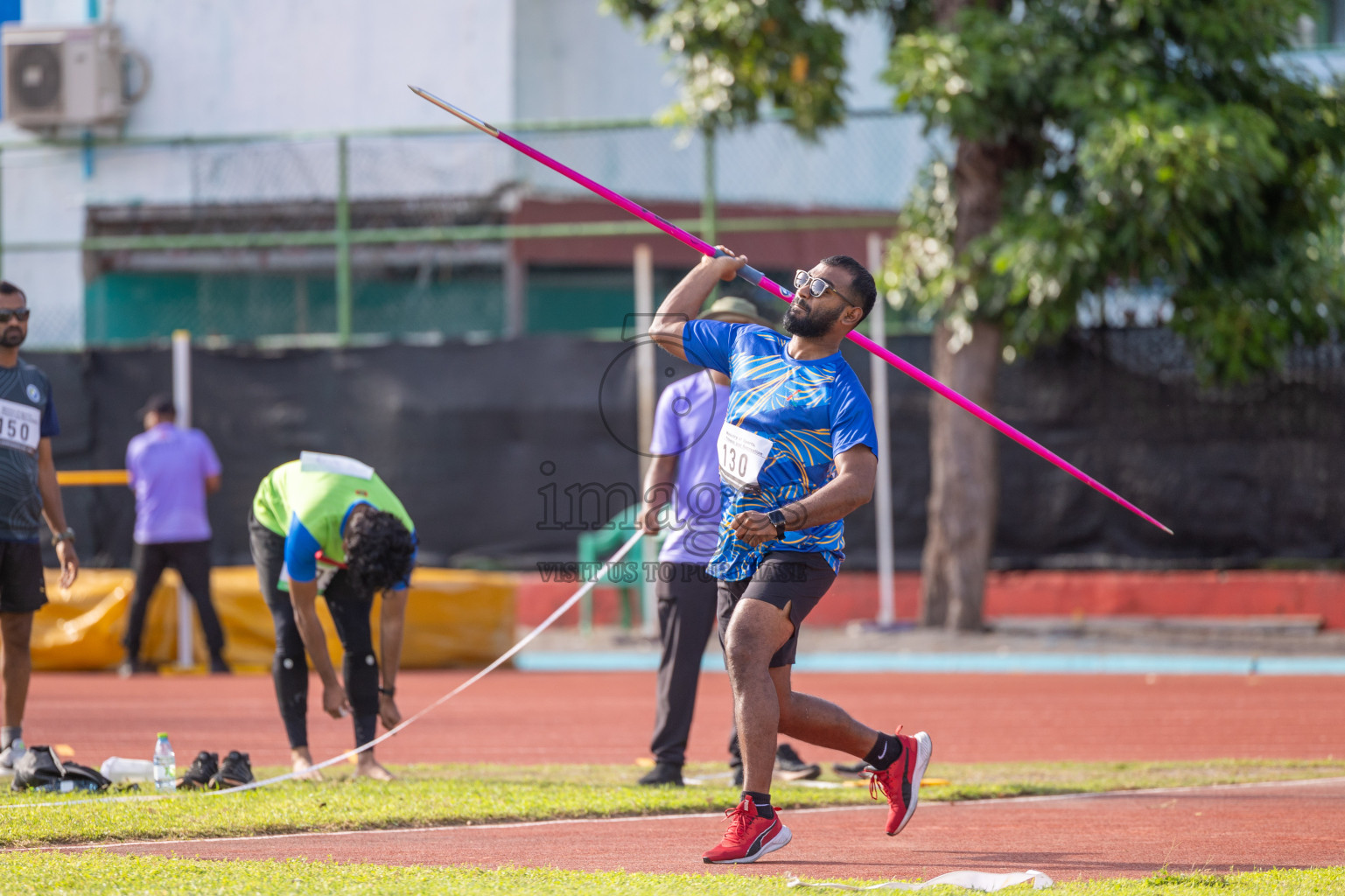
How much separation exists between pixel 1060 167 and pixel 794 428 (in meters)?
8.86

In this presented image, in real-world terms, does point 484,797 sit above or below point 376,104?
below

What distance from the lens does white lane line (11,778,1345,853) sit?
5715 mm

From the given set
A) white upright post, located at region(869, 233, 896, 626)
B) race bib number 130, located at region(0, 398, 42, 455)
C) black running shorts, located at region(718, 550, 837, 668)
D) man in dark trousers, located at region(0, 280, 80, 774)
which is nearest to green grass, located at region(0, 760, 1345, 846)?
→ man in dark trousers, located at region(0, 280, 80, 774)

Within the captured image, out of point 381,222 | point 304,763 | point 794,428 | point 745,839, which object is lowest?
point 304,763

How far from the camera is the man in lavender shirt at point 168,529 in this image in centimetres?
1261

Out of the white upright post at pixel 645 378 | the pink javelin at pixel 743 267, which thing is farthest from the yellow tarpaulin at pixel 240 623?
the pink javelin at pixel 743 267

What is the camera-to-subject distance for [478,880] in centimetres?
492

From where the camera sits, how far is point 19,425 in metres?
7.50

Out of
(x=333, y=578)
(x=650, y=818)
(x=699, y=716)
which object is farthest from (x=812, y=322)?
(x=699, y=716)

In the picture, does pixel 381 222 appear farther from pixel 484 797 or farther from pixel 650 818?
pixel 650 818

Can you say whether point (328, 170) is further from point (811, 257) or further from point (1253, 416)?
point (1253, 416)

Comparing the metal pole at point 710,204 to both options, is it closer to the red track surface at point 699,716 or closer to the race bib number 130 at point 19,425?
the red track surface at point 699,716

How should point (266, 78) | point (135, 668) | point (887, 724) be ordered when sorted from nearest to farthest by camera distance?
1. point (887, 724)
2. point (135, 668)
3. point (266, 78)

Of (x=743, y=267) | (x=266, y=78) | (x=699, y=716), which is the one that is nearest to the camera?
(x=743, y=267)
